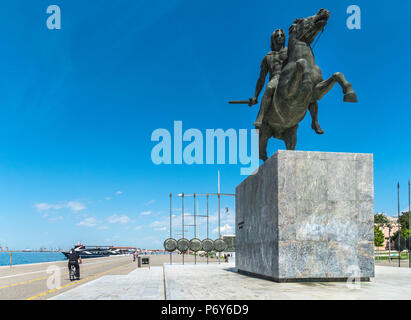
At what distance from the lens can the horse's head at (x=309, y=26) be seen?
13133 millimetres

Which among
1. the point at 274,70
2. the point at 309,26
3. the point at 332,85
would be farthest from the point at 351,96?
the point at 274,70

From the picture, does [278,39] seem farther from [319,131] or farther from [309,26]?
[319,131]

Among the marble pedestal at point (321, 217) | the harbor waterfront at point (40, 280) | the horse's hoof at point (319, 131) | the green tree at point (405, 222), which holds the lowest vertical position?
the green tree at point (405, 222)

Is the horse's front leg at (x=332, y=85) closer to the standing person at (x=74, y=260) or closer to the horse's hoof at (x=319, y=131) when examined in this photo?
the horse's hoof at (x=319, y=131)

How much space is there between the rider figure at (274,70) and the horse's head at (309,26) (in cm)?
130

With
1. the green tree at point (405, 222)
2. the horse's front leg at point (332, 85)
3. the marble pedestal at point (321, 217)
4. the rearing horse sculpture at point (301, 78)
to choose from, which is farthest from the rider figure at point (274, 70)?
the green tree at point (405, 222)

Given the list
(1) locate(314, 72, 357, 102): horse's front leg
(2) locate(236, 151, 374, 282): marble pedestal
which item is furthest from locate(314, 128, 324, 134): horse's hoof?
(2) locate(236, 151, 374, 282): marble pedestal

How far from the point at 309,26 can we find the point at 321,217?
6660 mm

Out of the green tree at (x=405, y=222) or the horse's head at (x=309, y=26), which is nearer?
the horse's head at (x=309, y=26)

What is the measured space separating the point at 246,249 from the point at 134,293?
277 inches

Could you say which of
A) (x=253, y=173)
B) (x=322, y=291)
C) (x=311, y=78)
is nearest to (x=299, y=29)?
(x=311, y=78)

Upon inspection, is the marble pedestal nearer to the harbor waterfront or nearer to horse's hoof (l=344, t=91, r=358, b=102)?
horse's hoof (l=344, t=91, r=358, b=102)
